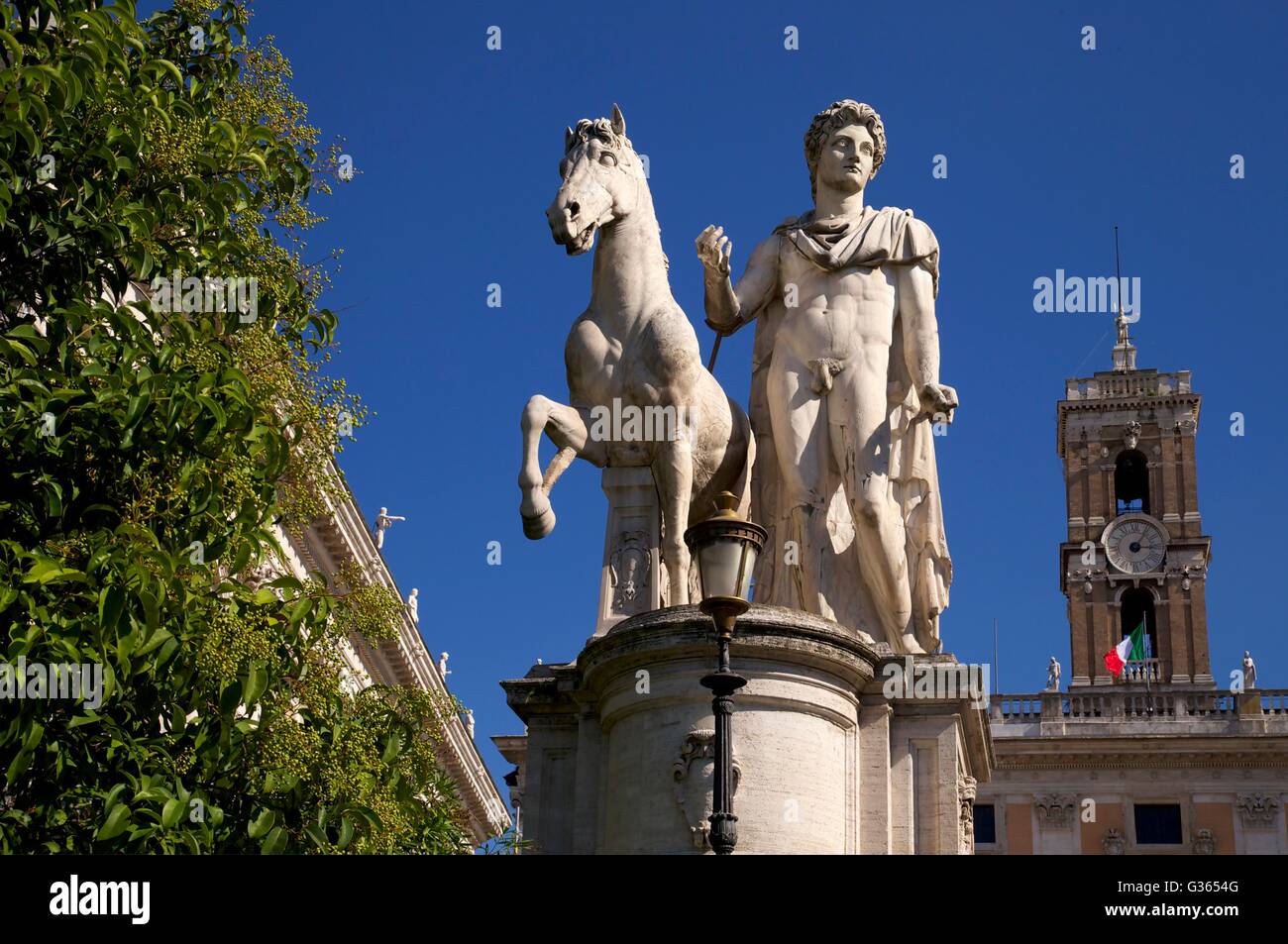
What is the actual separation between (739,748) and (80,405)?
18.1ft

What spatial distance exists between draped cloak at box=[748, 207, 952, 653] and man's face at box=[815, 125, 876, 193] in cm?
32

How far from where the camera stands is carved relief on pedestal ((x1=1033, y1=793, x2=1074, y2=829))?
73938mm

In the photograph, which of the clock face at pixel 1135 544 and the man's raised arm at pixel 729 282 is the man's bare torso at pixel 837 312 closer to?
the man's raised arm at pixel 729 282

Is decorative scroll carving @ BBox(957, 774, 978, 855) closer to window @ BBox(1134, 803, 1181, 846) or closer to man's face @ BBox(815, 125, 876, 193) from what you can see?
man's face @ BBox(815, 125, 876, 193)

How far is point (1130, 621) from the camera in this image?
94.9 m

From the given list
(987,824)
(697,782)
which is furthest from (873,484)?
(987,824)

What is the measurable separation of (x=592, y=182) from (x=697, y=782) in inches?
210

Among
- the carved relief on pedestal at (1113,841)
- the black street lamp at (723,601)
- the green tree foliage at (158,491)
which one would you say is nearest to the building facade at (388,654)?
the carved relief on pedestal at (1113,841)

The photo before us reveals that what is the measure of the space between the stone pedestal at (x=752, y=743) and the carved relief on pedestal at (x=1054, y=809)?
5917 cm

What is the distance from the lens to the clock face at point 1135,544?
9388 centimetres

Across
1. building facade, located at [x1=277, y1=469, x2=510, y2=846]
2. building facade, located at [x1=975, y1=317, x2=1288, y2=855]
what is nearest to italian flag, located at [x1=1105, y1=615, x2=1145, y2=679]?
building facade, located at [x1=975, y1=317, x2=1288, y2=855]

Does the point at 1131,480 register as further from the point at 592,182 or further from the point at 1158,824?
the point at 592,182
